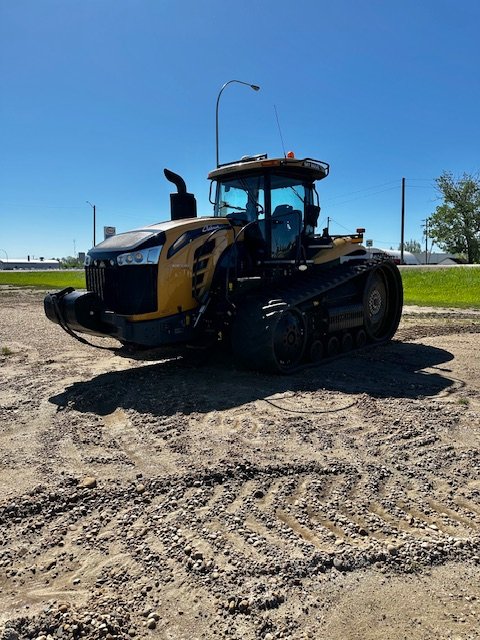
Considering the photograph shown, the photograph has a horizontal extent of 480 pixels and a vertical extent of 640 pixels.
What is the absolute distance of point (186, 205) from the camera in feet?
29.9

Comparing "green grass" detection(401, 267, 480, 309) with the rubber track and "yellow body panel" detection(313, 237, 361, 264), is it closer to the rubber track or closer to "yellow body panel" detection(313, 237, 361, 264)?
"yellow body panel" detection(313, 237, 361, 264)

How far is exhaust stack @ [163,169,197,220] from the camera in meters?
9.06

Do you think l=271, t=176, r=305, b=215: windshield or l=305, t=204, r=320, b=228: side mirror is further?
l=305, t=204, r=320, b=228: side mirror

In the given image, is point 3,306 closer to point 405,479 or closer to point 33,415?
point 33,415

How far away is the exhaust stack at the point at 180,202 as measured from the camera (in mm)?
9062

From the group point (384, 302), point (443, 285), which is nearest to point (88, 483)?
point (384, 302)

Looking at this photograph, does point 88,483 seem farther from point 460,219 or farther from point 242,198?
point 460,219

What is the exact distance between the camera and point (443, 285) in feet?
83.9

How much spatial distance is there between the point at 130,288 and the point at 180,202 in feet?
7.98

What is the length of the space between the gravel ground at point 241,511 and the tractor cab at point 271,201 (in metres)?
2.68

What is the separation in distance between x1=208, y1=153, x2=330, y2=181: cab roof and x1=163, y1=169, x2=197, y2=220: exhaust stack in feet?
1.76

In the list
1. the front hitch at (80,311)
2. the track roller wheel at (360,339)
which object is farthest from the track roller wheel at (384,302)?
the front hitch at (80,311)

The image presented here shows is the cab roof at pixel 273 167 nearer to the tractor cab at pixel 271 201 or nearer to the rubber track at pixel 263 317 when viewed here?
the tractor cab at pixel 271 201

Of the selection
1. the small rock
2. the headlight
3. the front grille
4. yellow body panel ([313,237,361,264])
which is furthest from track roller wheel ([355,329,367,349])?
the small rock
